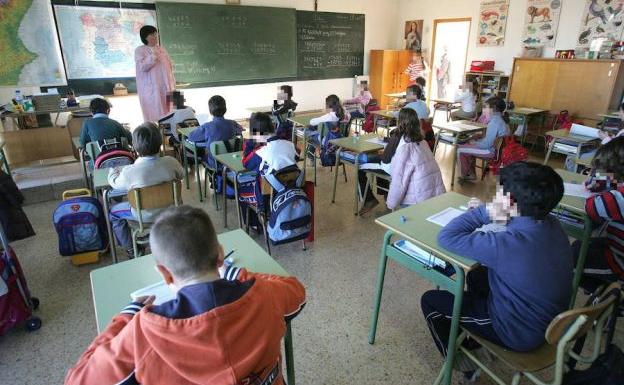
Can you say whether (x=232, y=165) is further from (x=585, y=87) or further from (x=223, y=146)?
(x=585, y=87)

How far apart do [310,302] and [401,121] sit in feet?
5.34

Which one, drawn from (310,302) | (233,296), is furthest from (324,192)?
(233,296)

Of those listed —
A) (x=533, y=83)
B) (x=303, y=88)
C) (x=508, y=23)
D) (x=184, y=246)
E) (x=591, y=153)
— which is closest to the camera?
(x=184, y=246)

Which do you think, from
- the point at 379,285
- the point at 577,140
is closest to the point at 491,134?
the point at 577,140

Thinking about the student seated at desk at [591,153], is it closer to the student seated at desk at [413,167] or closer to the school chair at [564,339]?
the student seated at desk at [413,167]

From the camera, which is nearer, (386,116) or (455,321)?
(455,321)

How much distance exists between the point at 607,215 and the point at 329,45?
7783 mm

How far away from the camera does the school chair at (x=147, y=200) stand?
2.50 metres

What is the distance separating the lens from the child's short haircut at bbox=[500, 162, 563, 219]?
1.40m

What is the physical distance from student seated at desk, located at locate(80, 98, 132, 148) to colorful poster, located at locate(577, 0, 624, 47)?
7.51 m

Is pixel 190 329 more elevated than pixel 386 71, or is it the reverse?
pixel 386 71

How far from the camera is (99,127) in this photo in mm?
3688

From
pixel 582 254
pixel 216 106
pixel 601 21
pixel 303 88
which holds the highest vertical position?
pixel 601 21

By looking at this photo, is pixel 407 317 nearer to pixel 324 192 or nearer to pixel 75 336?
pixel 75 336
